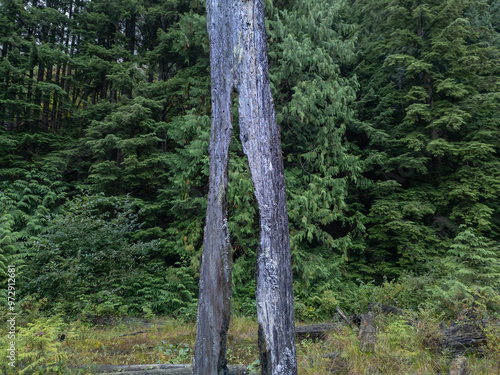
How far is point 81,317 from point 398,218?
917 cm

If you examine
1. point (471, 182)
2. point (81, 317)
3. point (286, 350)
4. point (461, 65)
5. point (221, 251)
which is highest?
point (461, 65)

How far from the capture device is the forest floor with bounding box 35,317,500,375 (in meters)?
3.78

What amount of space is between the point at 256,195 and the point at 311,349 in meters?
3.32

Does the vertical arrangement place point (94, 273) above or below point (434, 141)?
below

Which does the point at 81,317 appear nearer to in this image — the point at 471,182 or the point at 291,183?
the point at 291,183

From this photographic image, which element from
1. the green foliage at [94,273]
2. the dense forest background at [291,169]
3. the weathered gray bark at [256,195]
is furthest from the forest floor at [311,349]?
the weathered gray bark at [256,195]

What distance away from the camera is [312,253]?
8.15 m

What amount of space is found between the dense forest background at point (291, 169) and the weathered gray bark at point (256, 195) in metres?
3.98

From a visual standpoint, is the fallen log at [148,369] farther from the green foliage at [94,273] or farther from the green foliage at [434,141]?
the green foliage at [434,141]

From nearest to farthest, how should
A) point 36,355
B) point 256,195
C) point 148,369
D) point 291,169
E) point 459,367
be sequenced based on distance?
1. point 256,195
2. point 459,367
3. point 36,355
4. point 148,369
5. point 291,169

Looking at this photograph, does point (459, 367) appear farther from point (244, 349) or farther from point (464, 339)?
point (244, 349)

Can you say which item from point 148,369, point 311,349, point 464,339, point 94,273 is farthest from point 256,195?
point 94,273

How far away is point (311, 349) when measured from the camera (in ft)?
15.6

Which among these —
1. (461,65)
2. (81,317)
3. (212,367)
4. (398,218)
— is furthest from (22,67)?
(461,65)
